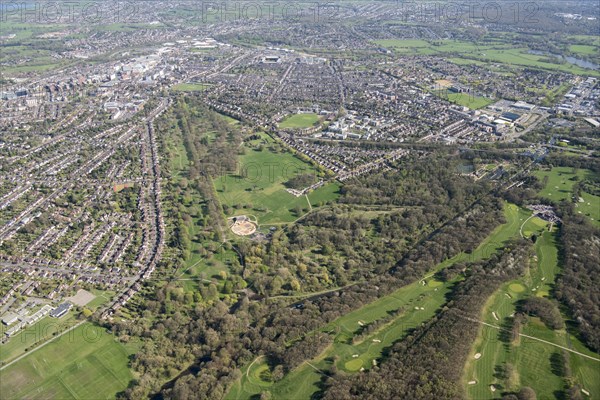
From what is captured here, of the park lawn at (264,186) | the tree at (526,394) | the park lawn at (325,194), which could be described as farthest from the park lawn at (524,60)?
the tree at (526,394)

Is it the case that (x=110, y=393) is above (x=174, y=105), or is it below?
below

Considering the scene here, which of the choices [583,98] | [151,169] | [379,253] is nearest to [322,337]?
[379,253]

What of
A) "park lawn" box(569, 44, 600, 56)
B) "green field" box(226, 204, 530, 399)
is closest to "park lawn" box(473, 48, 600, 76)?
"park lawn" box(569, 44, 600, 56)

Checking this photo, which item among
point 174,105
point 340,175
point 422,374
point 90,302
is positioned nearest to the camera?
point 422,374

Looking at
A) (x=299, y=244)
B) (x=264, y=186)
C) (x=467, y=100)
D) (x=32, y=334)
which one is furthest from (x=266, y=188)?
(x=467, y=100)

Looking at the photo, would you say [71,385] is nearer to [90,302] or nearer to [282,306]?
[90,302]

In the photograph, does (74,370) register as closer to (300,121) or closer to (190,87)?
(300,121)
